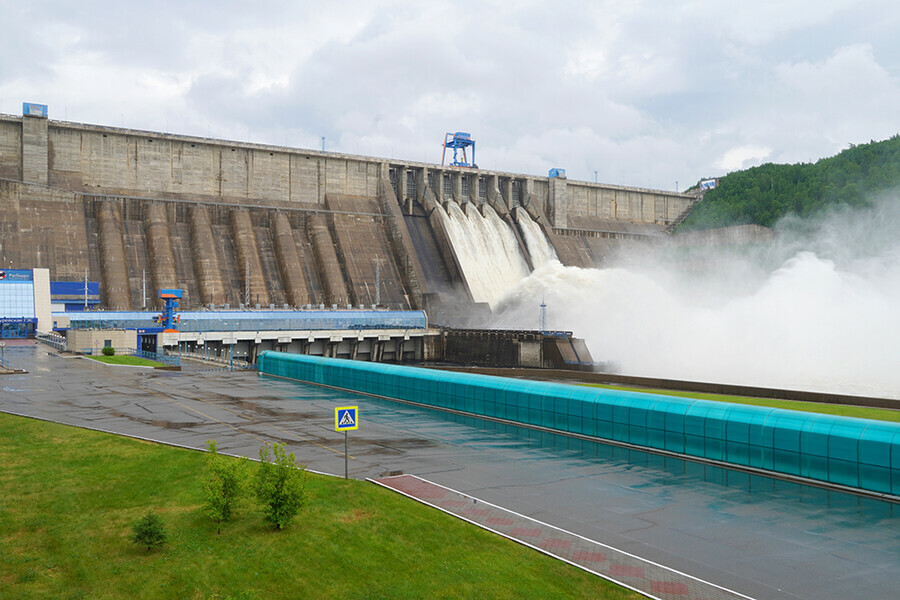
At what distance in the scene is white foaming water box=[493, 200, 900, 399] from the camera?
4788 centimetres

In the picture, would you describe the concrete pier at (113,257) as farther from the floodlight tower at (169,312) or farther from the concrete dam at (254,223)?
the floodlight tower at (169,312)

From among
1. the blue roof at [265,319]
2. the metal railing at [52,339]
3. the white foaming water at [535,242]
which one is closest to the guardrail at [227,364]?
the blue roof at [265,319]

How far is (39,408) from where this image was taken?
1119 inches

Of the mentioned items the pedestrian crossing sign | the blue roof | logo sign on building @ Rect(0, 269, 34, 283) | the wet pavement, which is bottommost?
the wet pavement

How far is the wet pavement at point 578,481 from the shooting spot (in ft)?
44.8

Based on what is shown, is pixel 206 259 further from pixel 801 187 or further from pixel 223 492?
pixel 801 187

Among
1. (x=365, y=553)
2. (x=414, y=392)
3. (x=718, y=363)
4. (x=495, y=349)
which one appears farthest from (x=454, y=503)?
(x=495, y=349)

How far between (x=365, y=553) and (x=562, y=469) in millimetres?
9145

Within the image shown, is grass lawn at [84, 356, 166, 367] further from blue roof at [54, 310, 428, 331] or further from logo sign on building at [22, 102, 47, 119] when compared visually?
logo sign on building at [22, 102, 47, 119]

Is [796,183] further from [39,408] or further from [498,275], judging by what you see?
[39,408]

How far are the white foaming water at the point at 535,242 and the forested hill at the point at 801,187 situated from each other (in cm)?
3443

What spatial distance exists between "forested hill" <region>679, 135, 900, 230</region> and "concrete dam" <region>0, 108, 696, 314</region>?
3461cm

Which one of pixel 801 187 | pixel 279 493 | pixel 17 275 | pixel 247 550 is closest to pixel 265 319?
pixel 17 275

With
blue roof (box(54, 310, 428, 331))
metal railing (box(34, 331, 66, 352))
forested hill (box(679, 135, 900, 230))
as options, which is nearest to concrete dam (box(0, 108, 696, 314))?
blue roof (box(54, 310, 428, 331))
